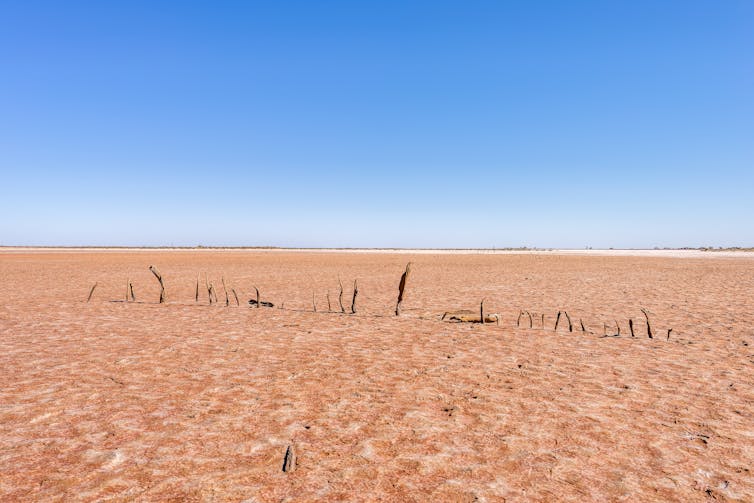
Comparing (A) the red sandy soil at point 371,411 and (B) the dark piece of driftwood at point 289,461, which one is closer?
(A) the red sandy soil at point 371,411

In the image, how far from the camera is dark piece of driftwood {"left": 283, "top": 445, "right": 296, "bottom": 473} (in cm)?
363

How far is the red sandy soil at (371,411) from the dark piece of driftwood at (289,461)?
0.08 metres

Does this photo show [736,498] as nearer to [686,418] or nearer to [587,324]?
[686,418]

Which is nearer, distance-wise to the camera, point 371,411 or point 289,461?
point 289,461

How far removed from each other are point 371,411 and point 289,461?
4.86ft

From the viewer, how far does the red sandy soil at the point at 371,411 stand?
11.5ft

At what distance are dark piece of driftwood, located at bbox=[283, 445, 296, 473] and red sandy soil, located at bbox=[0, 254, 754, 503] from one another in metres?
0.08

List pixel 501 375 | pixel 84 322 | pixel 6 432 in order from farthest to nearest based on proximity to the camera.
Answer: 1. pixel 84 322
2. pixel 501 375
3. pixel 6 432

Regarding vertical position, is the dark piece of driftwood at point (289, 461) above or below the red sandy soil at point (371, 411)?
above

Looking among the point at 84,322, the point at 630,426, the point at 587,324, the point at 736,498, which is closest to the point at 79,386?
the point at 84,322

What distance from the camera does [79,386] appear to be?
5.71 meters

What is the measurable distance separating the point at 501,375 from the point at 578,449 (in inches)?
92.0

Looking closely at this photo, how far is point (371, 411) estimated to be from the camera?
4984 millimetres

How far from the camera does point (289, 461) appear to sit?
366 centimetres
